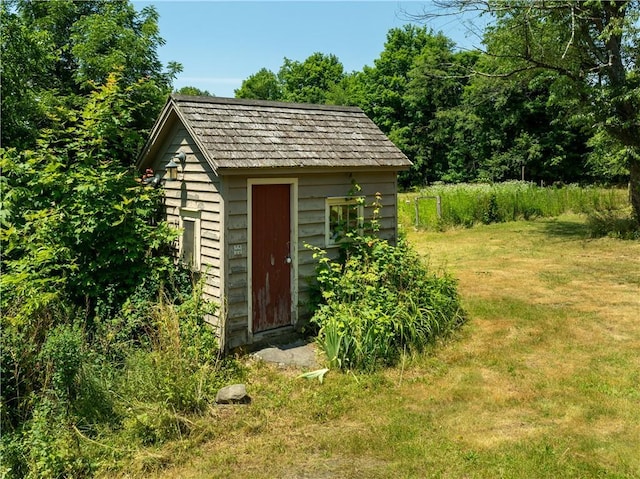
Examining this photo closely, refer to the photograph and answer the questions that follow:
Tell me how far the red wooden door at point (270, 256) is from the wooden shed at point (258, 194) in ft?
0.05

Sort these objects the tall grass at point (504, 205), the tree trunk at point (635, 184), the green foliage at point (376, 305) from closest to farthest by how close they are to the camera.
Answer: the green foliage at point (376, 305)
the tree trunk at point (635, 184)
the tall grass at point (504, 205)

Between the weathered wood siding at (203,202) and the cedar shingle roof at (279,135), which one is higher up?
the cedar shingle roof at (279,135)

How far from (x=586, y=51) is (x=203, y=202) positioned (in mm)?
13732

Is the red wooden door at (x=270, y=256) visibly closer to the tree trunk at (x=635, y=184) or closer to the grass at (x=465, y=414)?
the grass at (x=465, y=414)

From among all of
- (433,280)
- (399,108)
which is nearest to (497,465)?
(433,280)

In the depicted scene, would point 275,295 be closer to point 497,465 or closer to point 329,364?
point 329,364

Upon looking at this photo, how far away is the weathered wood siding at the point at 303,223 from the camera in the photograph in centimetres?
692

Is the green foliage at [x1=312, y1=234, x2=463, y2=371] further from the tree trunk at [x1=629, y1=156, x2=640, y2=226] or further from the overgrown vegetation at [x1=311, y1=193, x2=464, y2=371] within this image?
the tree trunk at [x1=629, y1=156, x2=640, y2=226]

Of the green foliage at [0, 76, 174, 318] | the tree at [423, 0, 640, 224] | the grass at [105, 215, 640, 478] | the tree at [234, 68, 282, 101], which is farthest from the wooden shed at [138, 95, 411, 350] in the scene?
the tree at [234, 68, 282, 101]

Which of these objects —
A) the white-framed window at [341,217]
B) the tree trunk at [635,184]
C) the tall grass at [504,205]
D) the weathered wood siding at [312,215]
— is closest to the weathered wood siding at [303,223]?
the weathered wood siding at [312,215]

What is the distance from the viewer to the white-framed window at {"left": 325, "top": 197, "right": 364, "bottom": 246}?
26.2 ft

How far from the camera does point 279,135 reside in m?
7.77

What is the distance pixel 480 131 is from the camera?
118 ft

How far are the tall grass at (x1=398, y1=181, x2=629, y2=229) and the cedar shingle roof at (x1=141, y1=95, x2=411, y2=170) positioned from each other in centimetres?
1052
